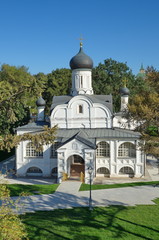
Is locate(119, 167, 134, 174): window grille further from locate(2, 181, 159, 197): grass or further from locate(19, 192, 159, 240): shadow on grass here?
locate(19, 192, 159, 240): shadow on grass

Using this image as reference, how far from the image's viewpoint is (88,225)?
1202 cm

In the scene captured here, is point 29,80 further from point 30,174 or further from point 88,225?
point 30,174

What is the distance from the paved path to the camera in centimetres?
1487

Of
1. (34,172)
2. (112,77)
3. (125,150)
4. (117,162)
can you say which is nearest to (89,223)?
(117,162)

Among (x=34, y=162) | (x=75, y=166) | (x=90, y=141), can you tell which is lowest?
(x=75, y=166)

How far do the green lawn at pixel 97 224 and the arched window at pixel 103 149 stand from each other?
25.4 feet

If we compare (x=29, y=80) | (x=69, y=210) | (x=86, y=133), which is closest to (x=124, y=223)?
(x=69, y=210)

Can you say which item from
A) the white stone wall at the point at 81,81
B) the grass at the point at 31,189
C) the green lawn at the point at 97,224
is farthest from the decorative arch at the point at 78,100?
the green lawn at the point at 97,224

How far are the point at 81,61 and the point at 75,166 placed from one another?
10.6 m

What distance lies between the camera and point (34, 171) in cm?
2264

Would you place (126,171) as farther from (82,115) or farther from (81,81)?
(81,81)

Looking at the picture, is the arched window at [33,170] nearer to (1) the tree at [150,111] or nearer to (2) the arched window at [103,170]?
(2) the arched window at [103,170]

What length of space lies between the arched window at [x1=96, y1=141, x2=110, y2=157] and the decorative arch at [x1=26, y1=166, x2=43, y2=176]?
5.67 meters

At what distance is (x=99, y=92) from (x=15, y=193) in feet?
80.8
